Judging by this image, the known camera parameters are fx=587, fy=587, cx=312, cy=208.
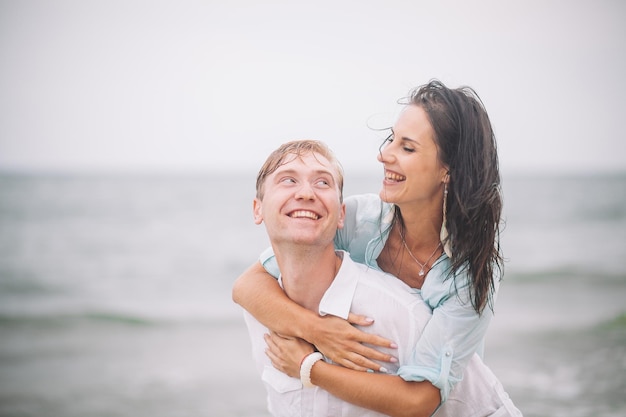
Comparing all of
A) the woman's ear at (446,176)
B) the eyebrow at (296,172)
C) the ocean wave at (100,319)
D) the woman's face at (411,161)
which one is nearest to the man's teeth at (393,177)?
the woman's face at (411,161)

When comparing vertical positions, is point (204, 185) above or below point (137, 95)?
below

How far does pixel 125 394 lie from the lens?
7754mm

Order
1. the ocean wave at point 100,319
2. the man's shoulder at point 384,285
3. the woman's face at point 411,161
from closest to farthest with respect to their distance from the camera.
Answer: the man's shoulder at point 384,285 → the woman's face at point 411,161 → the ocean wave at point 100,319

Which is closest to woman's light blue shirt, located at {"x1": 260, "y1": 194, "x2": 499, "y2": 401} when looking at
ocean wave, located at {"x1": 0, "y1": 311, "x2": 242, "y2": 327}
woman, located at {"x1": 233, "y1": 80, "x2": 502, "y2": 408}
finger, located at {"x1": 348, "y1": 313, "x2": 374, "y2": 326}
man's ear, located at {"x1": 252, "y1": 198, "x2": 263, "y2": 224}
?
woman, located at {"x1": 233, "y1": 80, "x2": 502, "y2": 408}

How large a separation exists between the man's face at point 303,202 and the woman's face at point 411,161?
1.01 feet

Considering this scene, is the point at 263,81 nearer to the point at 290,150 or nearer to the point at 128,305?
the point at 128,305

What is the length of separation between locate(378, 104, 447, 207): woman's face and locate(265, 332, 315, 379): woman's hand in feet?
2.83

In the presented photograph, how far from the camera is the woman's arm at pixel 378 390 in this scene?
2641 mm

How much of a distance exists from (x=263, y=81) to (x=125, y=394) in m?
38.0

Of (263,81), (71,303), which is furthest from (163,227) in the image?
(263,81)

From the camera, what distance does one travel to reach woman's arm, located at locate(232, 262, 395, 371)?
2754mm

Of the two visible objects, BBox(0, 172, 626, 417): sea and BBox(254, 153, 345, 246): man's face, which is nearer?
BBox(254, 153, 345, 246): man's face

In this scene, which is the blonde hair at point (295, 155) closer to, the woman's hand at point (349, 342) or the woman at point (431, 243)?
the woman at point (431, 243)

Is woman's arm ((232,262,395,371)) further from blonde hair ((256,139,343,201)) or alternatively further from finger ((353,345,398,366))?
blonde hair ((256,139,343,201))
